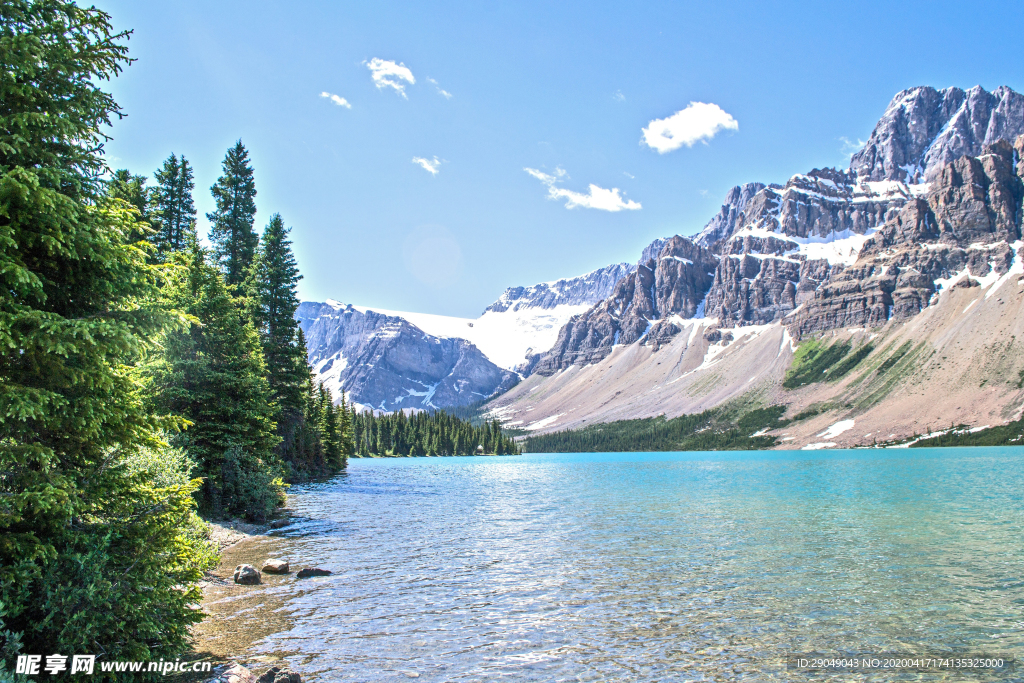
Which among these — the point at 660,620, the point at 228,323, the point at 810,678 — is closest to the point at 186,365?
the point at 228,323

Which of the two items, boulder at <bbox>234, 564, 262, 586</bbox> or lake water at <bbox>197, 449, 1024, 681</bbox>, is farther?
boulder at <bbox>234, 564, 262, 586</bbox>

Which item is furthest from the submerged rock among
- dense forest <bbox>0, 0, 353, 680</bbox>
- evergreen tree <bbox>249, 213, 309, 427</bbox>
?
evergreen tree <bbox>249, 213, 309, 427</bbox>

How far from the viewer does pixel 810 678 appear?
1559 cm

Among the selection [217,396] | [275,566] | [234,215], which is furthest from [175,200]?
[275,566]

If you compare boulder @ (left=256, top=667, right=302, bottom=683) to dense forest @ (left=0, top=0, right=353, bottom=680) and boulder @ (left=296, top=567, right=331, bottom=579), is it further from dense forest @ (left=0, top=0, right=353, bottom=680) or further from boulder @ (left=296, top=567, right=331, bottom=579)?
boulder @ (left=296, top=567, right=331, bottom=579)

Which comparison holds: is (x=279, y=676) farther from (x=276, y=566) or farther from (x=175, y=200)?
(x=175, y=200)

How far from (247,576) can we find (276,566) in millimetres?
1844

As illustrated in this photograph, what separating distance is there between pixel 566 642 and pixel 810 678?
22.5 ft

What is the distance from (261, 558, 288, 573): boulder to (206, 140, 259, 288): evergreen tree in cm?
4241

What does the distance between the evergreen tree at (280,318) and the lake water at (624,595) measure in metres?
20.2

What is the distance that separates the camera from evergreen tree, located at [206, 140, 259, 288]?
62.3 meters

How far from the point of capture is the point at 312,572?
2611 cm

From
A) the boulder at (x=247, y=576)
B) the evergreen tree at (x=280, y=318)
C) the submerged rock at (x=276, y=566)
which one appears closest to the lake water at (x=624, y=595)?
the boulder at (x=247, y=576)

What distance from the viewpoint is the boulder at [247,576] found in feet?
80.1
